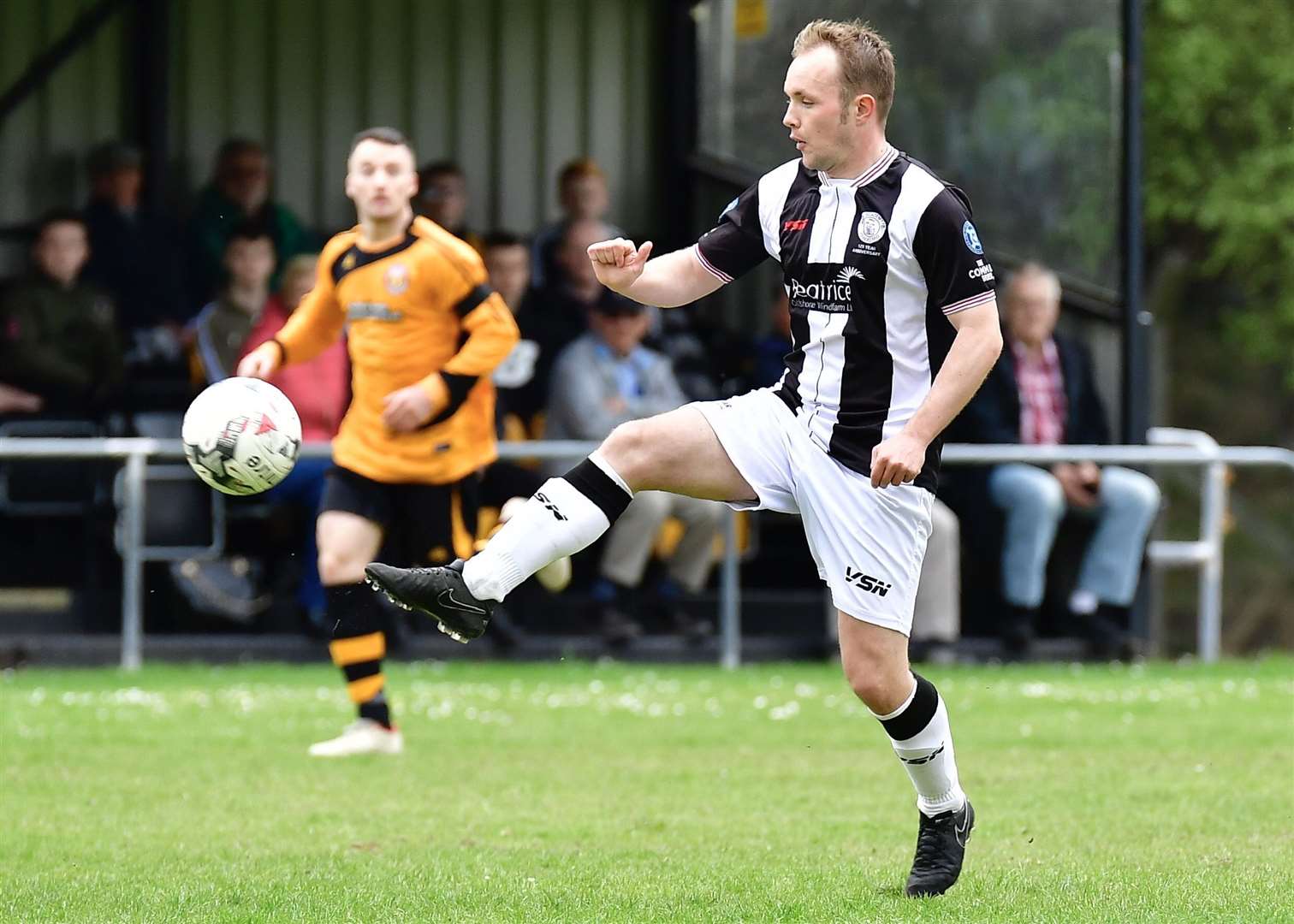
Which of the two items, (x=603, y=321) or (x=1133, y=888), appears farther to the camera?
(x=603, y=321)

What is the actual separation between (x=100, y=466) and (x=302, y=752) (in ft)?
13.2

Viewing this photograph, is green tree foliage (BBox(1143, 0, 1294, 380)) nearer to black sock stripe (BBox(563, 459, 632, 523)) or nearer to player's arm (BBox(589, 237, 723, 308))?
player's arm (BBox(589, 237, 723, 308))

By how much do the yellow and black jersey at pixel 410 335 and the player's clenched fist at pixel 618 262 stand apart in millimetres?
2860

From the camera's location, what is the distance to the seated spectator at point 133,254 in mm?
13164

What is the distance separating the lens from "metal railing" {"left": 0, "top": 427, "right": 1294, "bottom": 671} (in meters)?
11.2

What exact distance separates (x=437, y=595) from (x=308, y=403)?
684cm

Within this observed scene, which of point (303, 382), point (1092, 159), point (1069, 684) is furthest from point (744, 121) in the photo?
point (1069, 684)

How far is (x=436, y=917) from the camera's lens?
203 inches

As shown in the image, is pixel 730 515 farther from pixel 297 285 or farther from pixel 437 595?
pixel 437 595

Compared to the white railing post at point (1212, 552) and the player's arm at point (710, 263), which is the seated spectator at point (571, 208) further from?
the player's arm at point (710, 263)

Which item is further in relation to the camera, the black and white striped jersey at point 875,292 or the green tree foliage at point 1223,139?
the green tree foliage at point 1223,139

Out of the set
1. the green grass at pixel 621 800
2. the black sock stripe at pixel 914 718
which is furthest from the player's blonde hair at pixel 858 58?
the green grass at pixel 621 800

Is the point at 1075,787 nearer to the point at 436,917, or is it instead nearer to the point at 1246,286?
the point at 436,917

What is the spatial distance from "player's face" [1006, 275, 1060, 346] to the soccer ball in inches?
277
